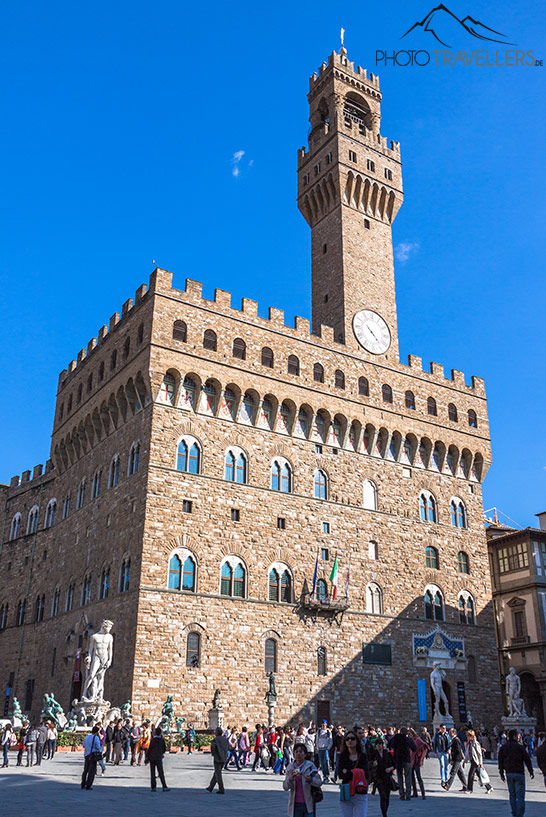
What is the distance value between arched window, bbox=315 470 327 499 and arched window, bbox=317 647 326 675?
22.7 feet

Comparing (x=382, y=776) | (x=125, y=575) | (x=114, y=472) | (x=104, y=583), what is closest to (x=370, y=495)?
(x=114, y=472)

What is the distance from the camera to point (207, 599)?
99.5 ft

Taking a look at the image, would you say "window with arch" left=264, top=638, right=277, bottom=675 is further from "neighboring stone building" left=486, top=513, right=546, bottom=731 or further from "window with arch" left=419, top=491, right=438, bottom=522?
"neighboring stone building" left=486, top=513, right=546, bottom=731

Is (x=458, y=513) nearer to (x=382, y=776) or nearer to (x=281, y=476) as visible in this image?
(x=281, y=476)

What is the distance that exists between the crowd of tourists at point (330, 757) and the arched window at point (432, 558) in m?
8.49

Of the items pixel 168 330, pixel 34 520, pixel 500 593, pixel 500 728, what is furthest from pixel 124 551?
pixel 500 593

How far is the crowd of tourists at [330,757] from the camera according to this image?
393 inches

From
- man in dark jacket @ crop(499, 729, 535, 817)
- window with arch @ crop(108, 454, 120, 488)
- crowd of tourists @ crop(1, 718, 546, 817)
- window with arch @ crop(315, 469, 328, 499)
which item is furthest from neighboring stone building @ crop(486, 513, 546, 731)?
man in dark jacket @ crop(499, 729, 535, 817)

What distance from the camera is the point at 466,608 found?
39.0 m

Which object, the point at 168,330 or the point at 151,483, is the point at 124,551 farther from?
the point at 168,330

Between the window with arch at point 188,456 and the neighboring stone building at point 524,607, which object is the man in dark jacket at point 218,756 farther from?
the neighboring stone building at point 524,607

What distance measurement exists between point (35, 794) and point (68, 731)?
36.7 ft

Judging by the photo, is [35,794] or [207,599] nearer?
[35,794]

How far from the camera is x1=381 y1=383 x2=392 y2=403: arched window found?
39.3m
